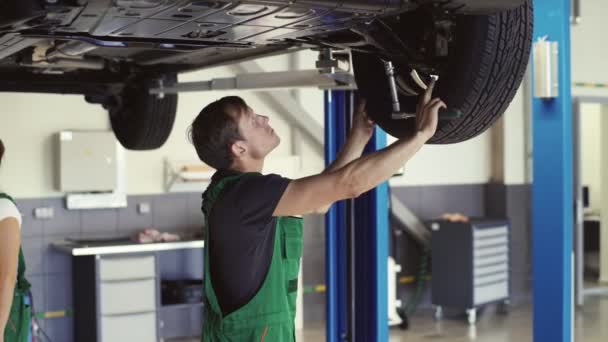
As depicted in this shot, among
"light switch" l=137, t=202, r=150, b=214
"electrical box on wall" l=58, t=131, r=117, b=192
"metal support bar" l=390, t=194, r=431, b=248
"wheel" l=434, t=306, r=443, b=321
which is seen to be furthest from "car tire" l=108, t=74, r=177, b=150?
"wheel" l=434, t=306, r=443, b=321

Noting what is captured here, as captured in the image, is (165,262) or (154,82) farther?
(165,262)

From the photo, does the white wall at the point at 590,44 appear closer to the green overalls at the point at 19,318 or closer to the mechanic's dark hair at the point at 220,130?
the green overalls at the point at 19,318

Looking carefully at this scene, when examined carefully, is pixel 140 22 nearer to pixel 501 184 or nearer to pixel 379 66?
pixel 379 66

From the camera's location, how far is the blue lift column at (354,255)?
3.76m

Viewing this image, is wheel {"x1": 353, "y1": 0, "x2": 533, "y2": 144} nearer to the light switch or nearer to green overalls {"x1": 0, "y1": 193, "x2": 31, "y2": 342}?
green overalls {"x1": 0, "y1": 193, "x2": 31, "y2": 342}

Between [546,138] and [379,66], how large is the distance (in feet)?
4.43

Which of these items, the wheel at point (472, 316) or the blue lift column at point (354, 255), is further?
the wheel at point (472, 316)

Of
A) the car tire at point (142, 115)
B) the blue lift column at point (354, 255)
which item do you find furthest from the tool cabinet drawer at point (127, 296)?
the blue lift column at point (354, 255)

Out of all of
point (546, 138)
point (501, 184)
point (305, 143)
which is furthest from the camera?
point (501, 184)

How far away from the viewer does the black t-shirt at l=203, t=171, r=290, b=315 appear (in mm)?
2248

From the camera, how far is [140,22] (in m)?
2.08

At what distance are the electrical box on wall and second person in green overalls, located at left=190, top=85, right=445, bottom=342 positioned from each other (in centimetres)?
400

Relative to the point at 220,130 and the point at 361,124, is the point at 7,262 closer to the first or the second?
the point at 220,130

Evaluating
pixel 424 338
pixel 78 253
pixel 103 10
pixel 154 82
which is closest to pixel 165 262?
pixel 78 253
